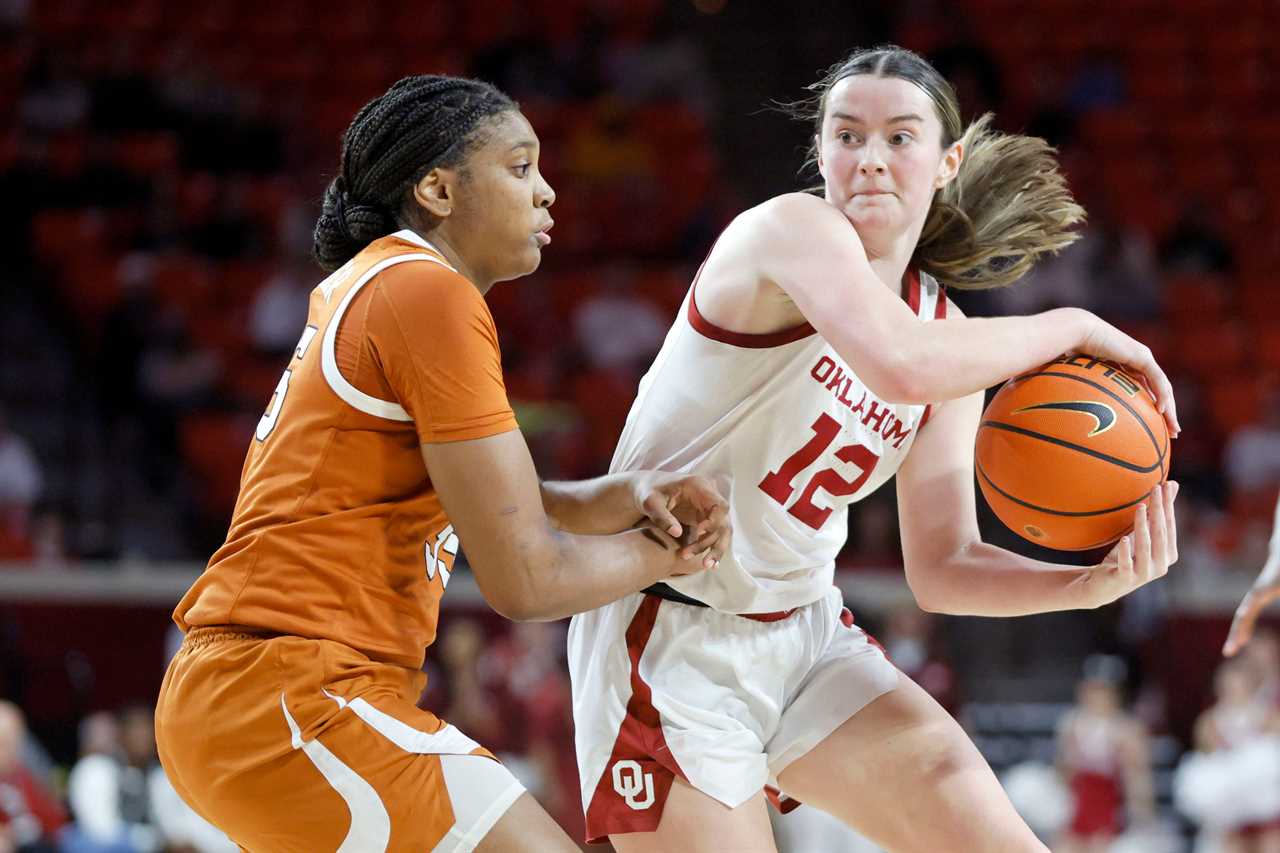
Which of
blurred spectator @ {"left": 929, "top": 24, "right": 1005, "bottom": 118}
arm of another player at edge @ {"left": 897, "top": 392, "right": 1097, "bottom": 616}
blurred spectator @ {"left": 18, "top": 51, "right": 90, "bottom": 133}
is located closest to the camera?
arm of another player at edge @ {"left": 897, "top": 392, "right": 1097, "bottom": 616}

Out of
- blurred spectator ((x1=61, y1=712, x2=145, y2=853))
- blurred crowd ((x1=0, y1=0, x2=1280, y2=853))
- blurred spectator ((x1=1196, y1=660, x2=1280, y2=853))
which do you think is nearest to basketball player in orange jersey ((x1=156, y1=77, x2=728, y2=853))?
blurred crowd ((x1=0, y1=0, x2=1280, y2=853))

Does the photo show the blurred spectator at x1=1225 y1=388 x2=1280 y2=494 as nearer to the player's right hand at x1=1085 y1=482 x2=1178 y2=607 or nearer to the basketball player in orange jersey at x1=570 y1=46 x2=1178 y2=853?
the basketball player in orange jersey at x1=570 y1=46 x2=1178 y2=853

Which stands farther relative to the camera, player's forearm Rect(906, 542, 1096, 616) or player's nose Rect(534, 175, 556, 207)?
player's forearm Rect(906, 542, 1096, 616)

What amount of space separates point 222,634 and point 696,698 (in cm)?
103

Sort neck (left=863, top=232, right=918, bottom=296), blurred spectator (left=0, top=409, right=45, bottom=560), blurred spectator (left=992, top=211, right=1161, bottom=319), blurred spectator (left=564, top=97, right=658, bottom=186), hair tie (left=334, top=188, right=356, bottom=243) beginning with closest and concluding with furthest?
hair tie (left=334, top=188, right=356, bottom=243) < neck (left=863, top=232, right=918, bottom=296) < blurred spectator (left=0, top=409, right=45, bottom=560) < blurred spectator (left=992, top=211, right=1161, bottom=319) < blurred spectator (left=564, top=97, right=658, bottom=186)

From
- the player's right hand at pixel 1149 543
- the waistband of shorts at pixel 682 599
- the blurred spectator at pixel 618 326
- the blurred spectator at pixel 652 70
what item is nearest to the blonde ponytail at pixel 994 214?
the player's right hand at pixel 1149 543

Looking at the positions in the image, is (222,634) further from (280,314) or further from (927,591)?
(280,314)

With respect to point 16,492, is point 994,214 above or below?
above

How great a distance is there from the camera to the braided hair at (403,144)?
287cm

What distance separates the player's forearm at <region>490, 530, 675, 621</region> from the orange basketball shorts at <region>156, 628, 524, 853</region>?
0.26 metres

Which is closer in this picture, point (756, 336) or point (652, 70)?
point (756, 336)

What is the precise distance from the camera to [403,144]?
2.87 meters

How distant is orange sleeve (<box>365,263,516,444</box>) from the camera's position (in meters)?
2.64

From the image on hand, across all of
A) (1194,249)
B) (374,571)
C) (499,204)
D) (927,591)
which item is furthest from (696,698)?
(1194,249)
